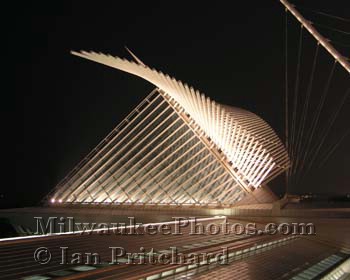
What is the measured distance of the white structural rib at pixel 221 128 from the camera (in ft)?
89.5

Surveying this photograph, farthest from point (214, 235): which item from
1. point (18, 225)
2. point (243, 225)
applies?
point (18, 225)

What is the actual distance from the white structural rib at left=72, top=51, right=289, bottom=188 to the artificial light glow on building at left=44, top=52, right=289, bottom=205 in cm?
6

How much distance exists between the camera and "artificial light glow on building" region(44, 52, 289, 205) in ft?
89.7

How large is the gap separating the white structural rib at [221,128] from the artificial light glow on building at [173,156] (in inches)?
2.2

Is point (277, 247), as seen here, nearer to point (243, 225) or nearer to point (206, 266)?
point (243, 225)

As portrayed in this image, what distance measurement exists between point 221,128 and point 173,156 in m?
4.21

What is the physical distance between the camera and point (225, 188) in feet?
89.5

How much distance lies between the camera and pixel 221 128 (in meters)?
27.7

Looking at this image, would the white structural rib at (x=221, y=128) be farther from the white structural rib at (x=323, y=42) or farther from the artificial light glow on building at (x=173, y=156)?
the white structural rib at (x=323, y=42)

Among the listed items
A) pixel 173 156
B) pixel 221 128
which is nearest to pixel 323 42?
pixel 221 128

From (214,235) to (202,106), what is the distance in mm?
11234

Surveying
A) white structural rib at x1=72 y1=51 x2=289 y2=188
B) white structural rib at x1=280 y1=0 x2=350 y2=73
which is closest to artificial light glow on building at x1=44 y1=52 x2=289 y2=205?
white structural rib at x1=72 y1=51 x2=289 y2=188

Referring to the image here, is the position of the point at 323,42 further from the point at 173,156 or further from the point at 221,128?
the point at 173,156

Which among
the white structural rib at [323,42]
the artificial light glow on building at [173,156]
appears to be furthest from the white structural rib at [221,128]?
the white structural rib at [323,42]
